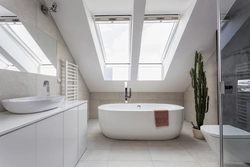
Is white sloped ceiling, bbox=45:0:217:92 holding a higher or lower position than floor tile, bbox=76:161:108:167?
higher

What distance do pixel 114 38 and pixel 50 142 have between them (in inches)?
112

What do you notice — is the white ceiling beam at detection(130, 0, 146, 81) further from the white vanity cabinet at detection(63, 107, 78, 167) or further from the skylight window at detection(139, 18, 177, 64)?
the white vanity cabinet at detection(63, 107, 78, 167)

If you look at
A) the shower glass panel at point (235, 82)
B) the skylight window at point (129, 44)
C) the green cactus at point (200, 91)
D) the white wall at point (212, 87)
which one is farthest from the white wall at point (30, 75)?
the white wall at point (212, 87)

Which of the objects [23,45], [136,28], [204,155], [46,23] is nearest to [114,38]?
[136,28]

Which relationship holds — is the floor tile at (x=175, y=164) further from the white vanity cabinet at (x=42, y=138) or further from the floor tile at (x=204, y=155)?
the white vanity cabinet at (x=42, y=138)

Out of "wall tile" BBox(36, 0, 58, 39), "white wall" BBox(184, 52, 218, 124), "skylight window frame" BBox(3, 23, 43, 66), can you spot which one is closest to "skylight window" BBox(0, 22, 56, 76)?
"skylight window frame" BBox(3, 23, 43, 66)

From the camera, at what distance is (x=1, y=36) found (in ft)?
4.75

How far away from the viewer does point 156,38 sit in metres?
3.51

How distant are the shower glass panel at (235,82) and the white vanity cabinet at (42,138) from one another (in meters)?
1.91

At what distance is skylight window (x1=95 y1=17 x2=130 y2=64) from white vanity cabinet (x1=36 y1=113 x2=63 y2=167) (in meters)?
2.33

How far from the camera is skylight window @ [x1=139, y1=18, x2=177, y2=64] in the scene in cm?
314

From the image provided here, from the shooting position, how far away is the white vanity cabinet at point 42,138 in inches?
35.3

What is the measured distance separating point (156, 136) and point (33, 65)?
2.47 metres

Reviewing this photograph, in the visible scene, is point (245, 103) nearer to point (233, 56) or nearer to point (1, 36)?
point (233, 56)
